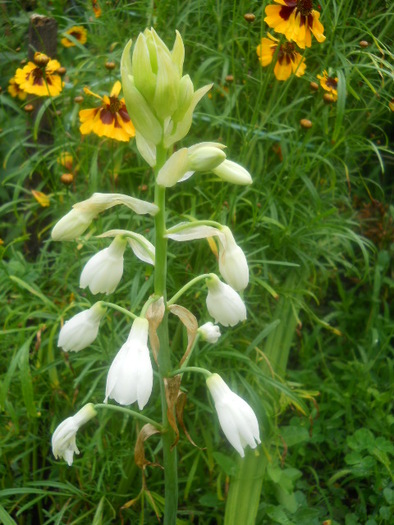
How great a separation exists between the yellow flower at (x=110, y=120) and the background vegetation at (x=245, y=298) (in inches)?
5.6

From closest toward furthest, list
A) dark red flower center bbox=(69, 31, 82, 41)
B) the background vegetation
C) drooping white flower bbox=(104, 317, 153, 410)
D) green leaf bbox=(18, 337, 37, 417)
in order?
drooping white flower bbox=(104, 317, 153, 410), green leaf bbox=(18, 337, 37, 417), the background vegetation, dark red flower center bbox=(69, 31, 82, 41)

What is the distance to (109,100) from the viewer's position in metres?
1.96

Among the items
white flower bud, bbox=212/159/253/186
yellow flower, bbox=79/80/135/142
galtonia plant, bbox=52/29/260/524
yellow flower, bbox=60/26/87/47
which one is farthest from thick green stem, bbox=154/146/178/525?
yellow flower, bbox=60/26/87/47

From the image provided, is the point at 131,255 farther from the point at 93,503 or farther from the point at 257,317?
the point at 93,503

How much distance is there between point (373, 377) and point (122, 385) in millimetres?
1381

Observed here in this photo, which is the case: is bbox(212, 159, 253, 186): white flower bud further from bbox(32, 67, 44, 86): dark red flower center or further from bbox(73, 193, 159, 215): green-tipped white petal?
bbox(32, 67, 44, 86): dark red flower center

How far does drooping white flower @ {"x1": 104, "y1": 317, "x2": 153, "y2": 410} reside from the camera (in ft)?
3.63

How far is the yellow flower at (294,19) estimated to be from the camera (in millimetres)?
1792

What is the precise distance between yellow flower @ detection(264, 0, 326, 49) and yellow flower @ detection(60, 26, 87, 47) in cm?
94

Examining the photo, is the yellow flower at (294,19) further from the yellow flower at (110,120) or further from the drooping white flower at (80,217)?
the drooping white flower at (80,217)

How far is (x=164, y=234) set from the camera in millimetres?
1272

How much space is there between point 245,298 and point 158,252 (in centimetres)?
89

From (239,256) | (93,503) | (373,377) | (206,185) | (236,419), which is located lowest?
(93,503)

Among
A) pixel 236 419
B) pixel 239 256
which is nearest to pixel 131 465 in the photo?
pixel 236 419
